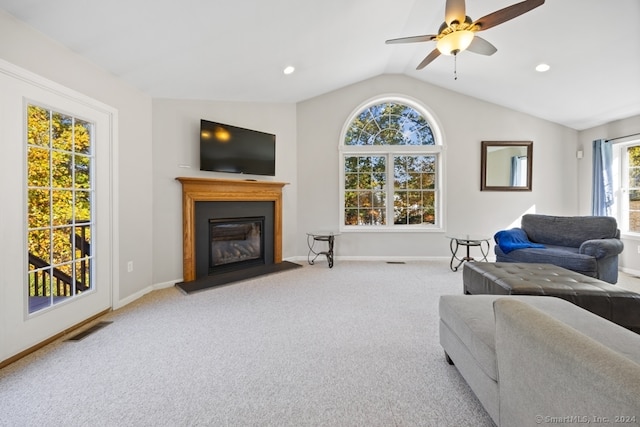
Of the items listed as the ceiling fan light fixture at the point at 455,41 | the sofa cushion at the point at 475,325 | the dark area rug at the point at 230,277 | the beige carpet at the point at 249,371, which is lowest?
the beige carpet at the point at 249,371

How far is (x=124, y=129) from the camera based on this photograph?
2957 millimetres

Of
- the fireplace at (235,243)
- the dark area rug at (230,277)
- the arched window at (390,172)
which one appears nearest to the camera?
the dark area rug at (230,277)

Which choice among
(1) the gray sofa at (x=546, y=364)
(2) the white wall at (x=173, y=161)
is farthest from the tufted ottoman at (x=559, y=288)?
(2) the white wall at (x=173, y=161)

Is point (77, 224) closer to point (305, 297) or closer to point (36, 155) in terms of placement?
point (36, 155)

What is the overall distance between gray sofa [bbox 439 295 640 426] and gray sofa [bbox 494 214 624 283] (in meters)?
2.20

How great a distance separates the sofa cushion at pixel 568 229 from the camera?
11.7ft

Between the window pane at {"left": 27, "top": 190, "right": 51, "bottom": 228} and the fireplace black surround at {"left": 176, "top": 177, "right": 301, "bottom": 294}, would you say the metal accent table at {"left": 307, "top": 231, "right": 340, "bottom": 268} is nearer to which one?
the fireplace black surround at {"left": 176, "top": 177, "right": 301, "bottom": 294}

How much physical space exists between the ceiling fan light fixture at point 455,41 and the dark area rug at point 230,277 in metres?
3.33

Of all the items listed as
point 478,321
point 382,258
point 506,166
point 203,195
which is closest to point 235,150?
point 203,195

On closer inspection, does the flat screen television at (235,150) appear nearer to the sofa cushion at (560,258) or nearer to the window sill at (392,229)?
the window sill at (392,229)

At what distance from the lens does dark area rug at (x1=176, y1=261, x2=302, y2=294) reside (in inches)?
131

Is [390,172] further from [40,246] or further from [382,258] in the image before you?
[40,246]

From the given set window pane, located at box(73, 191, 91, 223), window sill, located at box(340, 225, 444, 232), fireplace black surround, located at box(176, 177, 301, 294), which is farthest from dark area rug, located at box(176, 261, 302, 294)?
window pane, located at box(73, 191, 91, 223)

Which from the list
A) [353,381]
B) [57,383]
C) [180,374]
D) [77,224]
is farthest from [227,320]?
[77,224]
